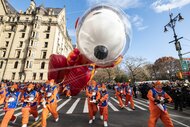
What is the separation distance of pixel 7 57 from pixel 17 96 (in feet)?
130

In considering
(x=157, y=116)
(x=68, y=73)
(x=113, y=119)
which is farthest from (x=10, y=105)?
(x=68, y=73)

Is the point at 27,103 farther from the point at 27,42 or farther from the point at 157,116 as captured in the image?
the point at 27,42

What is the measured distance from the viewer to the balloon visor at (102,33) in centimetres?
218

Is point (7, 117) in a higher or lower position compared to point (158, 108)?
lower

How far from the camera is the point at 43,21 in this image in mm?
41438

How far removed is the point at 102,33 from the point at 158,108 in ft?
12.5

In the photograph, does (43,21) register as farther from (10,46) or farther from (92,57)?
(92,57)

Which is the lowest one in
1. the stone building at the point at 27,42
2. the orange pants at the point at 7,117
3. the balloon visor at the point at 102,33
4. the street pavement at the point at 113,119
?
the street pavement at the point at 113,119

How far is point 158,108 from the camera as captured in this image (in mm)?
4672

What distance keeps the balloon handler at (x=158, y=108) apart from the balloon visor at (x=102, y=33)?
10.7ft

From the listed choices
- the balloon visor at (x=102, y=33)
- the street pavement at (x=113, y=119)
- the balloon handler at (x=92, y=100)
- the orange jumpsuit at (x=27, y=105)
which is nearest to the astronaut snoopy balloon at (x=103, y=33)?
the balloon visor at (x=102, y=33)

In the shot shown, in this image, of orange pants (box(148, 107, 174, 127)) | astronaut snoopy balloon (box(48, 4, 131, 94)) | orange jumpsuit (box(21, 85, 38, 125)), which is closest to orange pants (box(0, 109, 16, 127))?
orange jumpsuit (box(21, 85, 38, 125))

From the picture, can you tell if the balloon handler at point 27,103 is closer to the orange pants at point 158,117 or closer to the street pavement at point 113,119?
the street pavement at point 113,119

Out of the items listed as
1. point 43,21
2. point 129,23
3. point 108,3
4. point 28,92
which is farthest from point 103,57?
point 43,21
